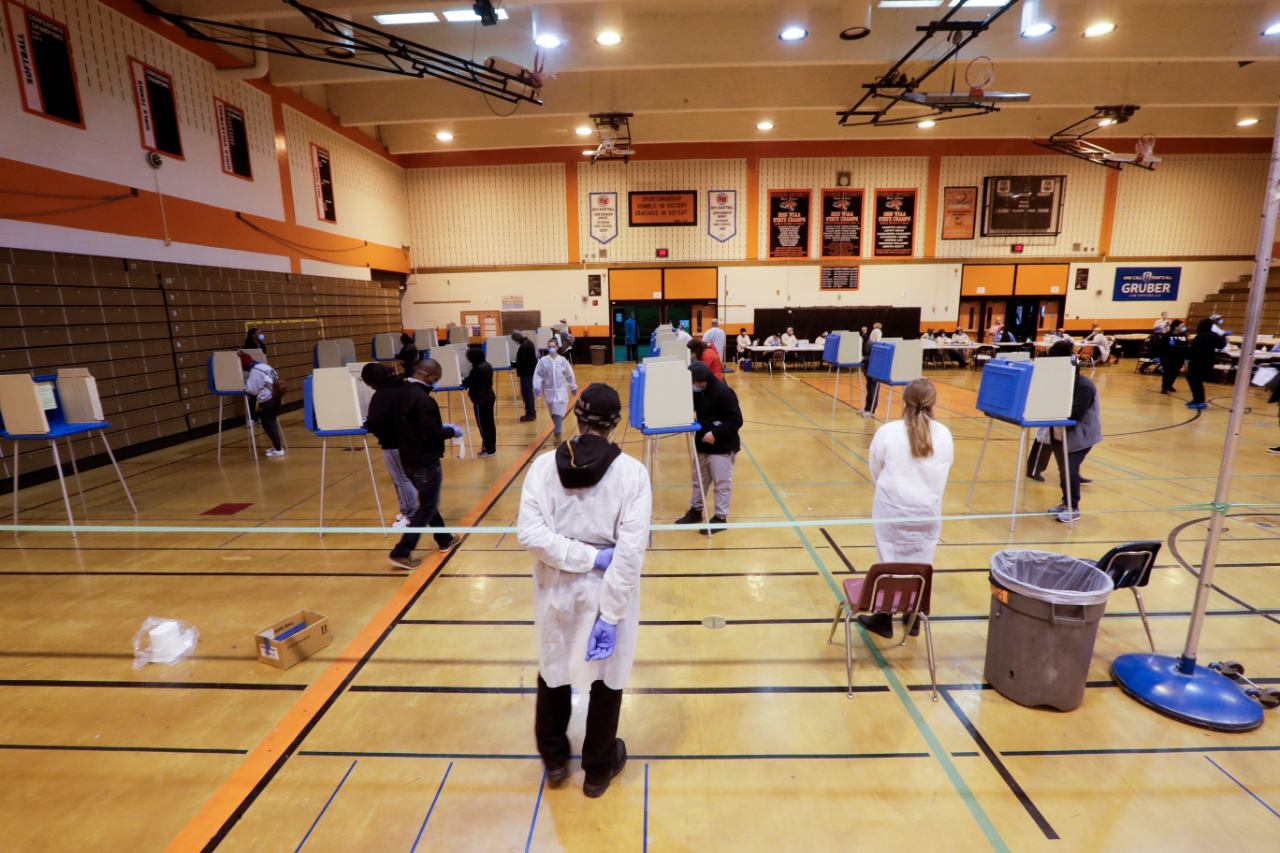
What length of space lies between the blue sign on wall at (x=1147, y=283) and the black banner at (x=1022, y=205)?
9.57ft

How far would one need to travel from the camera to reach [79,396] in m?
6.07

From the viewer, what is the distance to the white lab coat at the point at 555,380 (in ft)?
27.0

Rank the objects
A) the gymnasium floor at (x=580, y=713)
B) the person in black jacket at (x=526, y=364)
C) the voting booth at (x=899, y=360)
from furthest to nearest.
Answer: the person in black jacket at (x=526, y=364) < the voting booth at (x=899, y=360) < the gymnasium floor at (x=580, y=713)

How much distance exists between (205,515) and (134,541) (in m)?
0.69

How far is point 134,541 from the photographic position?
5.60 m

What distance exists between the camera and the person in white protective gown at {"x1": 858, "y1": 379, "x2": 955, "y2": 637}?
337 centimetres

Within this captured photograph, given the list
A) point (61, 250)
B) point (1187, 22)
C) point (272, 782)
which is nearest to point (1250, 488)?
point (272, 782)

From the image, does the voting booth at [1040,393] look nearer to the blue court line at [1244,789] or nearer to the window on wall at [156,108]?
the blue court line at [1244,789]

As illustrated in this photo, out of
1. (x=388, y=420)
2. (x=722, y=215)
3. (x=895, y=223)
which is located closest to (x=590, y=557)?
(x=388, y=420)

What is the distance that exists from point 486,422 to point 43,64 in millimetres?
7490

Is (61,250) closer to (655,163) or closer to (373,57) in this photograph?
(373,57)

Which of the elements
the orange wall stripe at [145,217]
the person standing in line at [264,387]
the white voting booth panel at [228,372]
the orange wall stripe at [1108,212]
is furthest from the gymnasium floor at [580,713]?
the orange wall stripe at [1108,212]

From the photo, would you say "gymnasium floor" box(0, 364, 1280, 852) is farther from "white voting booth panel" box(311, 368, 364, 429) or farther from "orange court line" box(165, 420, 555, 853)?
"white voting booth panel" box(311, 368, 364, 429)

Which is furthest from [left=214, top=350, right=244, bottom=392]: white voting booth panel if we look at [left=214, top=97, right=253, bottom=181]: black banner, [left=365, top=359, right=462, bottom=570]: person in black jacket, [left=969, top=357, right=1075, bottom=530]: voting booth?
[left=969, top=357, right=1075, bottom=530]: voting booth
